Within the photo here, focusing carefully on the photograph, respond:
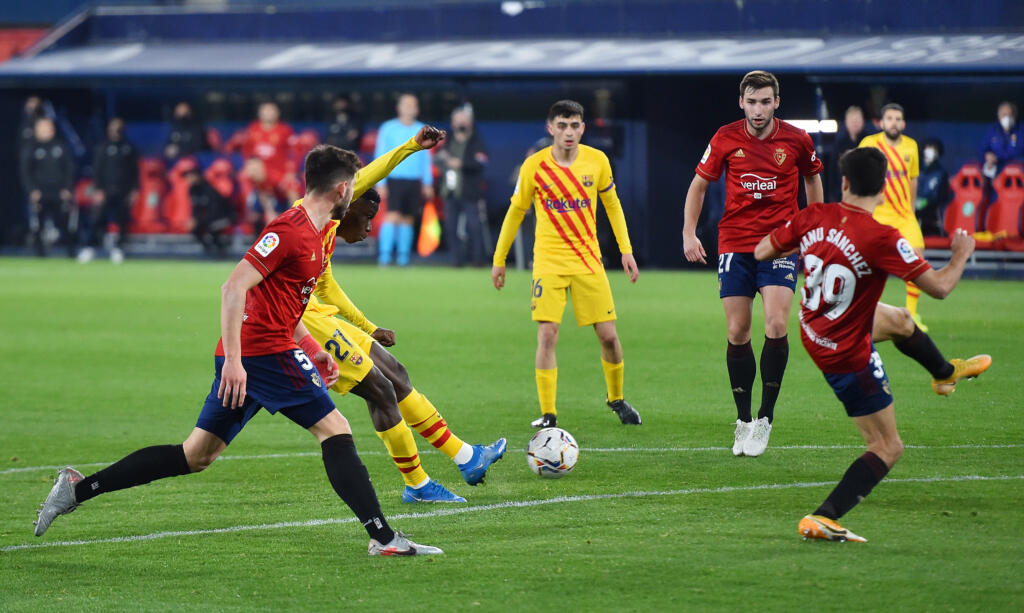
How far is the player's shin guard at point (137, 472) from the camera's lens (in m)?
6.36

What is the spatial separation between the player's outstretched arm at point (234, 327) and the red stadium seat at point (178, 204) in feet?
72.2

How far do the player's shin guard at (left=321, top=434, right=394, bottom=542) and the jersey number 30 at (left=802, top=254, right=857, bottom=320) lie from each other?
76.7 inches

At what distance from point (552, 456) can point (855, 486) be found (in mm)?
2079

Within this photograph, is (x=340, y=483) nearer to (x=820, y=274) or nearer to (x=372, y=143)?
(x=820, y=274)

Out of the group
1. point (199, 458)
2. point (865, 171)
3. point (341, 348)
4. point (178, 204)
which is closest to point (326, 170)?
point (341, 348)

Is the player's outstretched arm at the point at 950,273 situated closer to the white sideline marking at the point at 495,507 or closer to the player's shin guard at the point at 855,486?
the player's shin guard at the point at 855,486

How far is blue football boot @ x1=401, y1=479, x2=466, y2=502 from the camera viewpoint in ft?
23.6

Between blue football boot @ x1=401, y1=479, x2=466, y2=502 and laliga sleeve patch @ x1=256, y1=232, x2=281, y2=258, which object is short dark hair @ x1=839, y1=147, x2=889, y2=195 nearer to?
laliga sleeve patch @ x1=256, y1=232, x2=281, y2=258

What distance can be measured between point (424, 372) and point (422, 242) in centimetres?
1338

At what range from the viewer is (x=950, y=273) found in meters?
5.86

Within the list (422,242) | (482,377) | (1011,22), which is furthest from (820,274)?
(422,242)

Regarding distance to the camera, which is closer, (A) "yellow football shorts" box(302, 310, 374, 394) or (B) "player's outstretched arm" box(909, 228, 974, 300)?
(B) "player's outstretched arm" box(909, 228, 974, 300)

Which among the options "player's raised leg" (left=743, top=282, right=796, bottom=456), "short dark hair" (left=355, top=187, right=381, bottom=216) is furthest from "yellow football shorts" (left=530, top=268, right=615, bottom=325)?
"short dark hair" (left=355, top=187, right=381, bottom=216)

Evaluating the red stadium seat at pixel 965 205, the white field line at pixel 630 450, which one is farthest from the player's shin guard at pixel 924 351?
the red stadium seat at pixel 965 205
